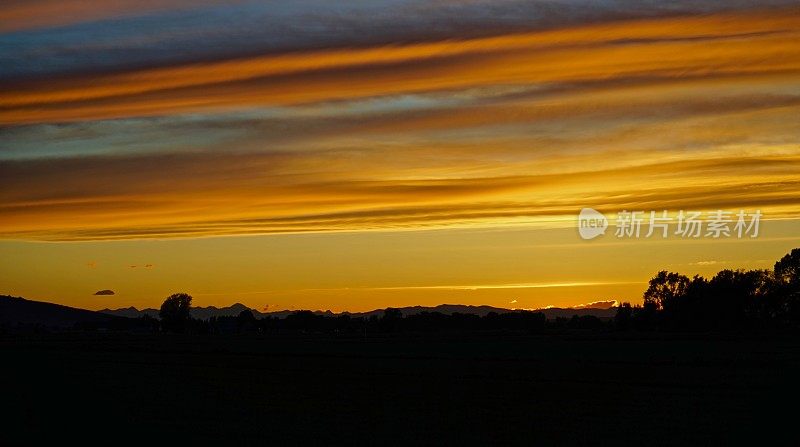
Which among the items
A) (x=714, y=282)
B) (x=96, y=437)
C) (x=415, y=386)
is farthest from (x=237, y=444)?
(x=714, y=282)

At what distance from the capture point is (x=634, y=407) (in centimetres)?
3756

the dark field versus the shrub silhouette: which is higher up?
the shrub silhouette

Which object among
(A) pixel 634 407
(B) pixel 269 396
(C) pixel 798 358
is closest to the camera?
(A) pixel 634 407

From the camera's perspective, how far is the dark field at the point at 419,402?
30516 millimetres

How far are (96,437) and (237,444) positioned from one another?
184 inches

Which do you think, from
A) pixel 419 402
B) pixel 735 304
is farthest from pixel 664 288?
pixel 419 402

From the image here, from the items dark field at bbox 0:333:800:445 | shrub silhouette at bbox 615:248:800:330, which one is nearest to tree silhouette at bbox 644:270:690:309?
shrub silhouette at bbox 615:248:800:330

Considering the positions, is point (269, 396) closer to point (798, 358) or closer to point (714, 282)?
point (798, 358)

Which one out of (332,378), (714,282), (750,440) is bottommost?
(750,440)

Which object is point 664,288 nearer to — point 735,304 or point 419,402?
point 735,304

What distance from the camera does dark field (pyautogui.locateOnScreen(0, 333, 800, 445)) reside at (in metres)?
30.5

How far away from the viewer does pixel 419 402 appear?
40688 millimetres

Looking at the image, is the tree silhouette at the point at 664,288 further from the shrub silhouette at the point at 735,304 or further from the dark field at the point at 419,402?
the dark field at the point at 419,402

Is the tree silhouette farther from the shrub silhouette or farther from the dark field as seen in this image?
the dark field
